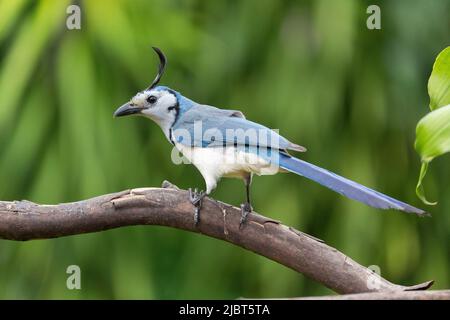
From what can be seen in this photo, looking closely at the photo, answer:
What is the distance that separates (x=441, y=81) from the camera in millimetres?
959

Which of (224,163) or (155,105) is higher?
(155,105)

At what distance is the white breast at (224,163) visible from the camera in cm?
167

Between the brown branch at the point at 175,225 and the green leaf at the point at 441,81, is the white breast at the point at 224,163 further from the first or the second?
the green leaf at the point at 441,81

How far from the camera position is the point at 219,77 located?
2643mm

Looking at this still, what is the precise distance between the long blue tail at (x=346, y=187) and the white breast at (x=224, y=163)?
9 centimetres

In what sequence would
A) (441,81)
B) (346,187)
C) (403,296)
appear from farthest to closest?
(346,187), (403,296), (441,81)

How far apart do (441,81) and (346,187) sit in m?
0.46

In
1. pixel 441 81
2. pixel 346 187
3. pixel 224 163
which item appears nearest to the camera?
pixel 441 81

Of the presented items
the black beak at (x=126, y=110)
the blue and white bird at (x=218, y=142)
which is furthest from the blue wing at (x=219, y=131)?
the black beak at (x=126, y=110)

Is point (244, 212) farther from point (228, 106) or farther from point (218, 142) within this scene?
point (228, 106)

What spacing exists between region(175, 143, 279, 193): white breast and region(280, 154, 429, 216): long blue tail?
9 cm

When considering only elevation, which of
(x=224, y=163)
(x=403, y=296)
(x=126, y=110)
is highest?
(x=126, y=110)

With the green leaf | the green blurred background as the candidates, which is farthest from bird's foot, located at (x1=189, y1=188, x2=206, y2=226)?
the green blurred background

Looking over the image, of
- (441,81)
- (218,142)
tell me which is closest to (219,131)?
(218,142)
